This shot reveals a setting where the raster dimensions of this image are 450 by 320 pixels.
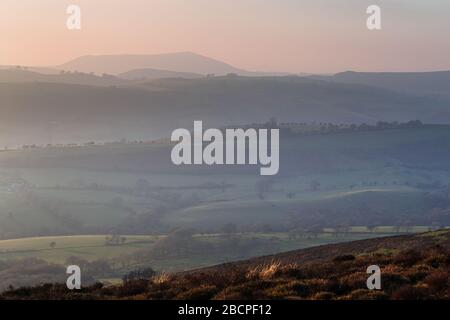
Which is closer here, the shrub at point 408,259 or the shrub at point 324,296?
the shrub at point 324,296

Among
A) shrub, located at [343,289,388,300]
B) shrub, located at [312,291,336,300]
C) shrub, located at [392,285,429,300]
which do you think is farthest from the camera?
shrub, located at [312,291,336,300]

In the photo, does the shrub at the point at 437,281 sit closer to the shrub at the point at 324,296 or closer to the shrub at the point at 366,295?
the shrub at the point at 366,295

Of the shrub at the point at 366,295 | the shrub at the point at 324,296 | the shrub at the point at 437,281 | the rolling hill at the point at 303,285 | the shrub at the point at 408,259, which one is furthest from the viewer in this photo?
the shrub at the point at 408,259

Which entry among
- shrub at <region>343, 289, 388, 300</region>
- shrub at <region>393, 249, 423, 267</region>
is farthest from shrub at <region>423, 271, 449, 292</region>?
shrub at <region>393, 249, 423, 267</region>

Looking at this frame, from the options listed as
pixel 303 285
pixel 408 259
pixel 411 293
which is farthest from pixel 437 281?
pixel 408 259

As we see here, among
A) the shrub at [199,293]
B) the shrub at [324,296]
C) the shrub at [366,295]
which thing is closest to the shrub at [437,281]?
the shrub at [366,295]

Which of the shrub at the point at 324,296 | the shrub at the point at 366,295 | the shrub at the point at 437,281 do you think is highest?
the shrub at the point at 437,281

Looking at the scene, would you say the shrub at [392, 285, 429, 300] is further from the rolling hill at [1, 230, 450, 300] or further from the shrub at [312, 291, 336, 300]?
the shrub at [312, 291, 336, 300]

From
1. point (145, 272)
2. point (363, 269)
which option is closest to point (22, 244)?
point (145, 272)

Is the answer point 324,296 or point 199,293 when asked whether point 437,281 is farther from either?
point 199,293
